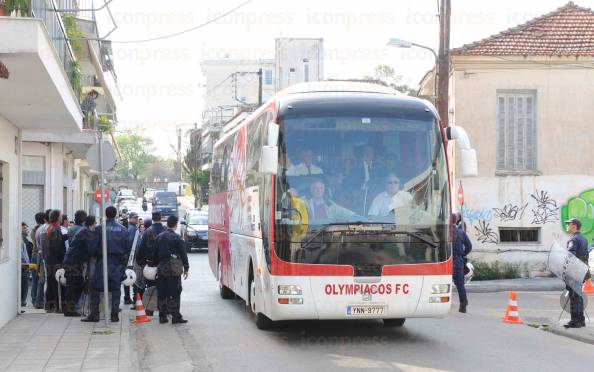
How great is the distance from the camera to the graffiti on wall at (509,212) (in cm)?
2472

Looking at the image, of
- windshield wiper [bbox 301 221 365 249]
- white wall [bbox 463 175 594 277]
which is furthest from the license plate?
white wall [bbox 463 175 594 277]

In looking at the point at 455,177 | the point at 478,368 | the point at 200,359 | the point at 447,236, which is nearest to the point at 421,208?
the point at 447,236

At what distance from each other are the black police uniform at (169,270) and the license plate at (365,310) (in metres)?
3.68

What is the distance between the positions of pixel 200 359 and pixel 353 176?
3.12m

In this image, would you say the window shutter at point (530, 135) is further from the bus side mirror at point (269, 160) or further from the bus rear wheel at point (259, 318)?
the bus side mirror at point (269, 160)

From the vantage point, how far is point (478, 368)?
32.1ft

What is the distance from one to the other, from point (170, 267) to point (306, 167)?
3629mm

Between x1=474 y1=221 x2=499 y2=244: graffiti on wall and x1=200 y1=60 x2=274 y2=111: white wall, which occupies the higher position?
x1=200 y1=60 x2=274 y2=111: white wall

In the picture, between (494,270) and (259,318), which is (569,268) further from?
(494,270)

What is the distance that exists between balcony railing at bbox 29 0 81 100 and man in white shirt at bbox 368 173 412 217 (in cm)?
483

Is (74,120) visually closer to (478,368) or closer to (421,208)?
(421,208)

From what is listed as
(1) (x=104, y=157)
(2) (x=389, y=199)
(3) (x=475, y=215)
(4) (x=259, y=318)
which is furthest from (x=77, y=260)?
(3) (x=475, y=215)

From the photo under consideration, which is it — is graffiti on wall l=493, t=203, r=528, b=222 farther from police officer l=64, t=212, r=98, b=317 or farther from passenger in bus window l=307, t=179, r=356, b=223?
passenger in bus window l=307, t=179, r=356, b=223

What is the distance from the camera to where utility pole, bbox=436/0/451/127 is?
22.1 meters
